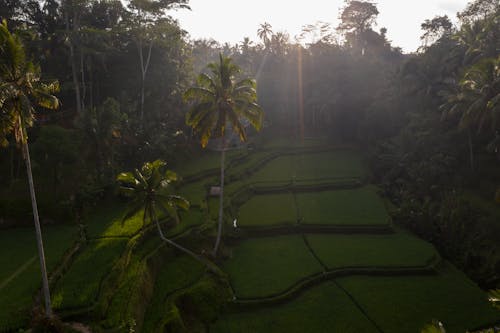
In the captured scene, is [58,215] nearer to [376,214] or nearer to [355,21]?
[376,214]

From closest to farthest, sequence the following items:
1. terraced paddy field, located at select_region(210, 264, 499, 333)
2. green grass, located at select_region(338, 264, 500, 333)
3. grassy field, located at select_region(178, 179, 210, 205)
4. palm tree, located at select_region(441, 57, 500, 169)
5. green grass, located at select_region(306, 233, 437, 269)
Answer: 1. terraced paddy field, located at select_region(210, 264, 499, 333)
2. green grass, located at select_region(338, 264, 500, 333)
3. green grass, located at select_region(306, 233, 437, 269)
4. palm tree, located at select_region(441, 57, 500, 169)
5. grassy field, located at select_region(178, 179, 210, 205)

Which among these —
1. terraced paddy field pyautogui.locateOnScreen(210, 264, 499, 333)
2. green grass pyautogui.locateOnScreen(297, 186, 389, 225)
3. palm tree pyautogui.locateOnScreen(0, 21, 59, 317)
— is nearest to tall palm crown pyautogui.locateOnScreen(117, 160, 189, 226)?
palm tree pyautogui.locateOnScreen(0, 21, 59, 317)

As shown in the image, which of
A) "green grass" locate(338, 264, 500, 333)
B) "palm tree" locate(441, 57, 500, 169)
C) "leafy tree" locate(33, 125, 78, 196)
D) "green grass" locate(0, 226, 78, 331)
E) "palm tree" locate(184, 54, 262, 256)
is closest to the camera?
"green grass" locate(0, 226, 78, 331)

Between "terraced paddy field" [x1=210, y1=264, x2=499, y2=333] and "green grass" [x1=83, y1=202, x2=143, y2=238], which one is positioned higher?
"green grass" [x1=83, y1=202, x2=143, y2=238]

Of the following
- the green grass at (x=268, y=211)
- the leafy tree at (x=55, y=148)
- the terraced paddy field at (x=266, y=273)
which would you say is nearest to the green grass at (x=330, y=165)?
the green grass at (x=268, y=211)

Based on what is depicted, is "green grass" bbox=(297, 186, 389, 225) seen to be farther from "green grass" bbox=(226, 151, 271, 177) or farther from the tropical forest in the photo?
"green grass" bbox=(226, 151, 271, 177)
